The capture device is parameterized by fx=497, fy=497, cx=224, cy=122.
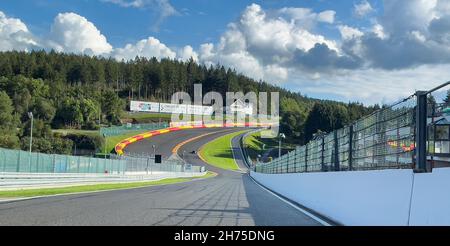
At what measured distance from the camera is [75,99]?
134 meters

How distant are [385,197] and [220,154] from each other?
10119 cm

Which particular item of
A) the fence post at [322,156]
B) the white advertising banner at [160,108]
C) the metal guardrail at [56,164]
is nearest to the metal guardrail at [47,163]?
the metal guardrail at [56,164]

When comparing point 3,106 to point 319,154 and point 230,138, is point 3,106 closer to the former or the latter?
point 230,138

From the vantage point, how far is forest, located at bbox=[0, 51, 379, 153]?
105 m

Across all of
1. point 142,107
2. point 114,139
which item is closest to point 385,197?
point 114,139

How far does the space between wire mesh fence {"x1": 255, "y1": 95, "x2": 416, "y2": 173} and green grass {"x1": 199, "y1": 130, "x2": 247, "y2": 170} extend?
8081 cm

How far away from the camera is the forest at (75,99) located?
343 feet

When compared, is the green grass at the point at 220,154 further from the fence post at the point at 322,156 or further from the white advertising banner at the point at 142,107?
the fence post at the point at 322,156

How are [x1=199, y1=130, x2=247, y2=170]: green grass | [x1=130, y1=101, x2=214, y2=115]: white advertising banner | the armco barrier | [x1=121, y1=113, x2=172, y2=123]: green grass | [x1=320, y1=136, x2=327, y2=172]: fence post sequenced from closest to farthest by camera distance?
[x1=320, y1=136, x2=327, y2=172]: fence post → the armco barrier → [x1=199, y1=130, x2=247, y2=170]: green grass → [x1=121, y1=113, x2=172, y2=123]: green grass → [x1=130, y1=101, x2=214, y2=115]: white advertising banner

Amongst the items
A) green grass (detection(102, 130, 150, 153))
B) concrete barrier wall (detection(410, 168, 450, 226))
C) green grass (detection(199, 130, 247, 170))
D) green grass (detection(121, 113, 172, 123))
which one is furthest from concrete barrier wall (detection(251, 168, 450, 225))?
green grass (detection(121, 113, 172, 123))

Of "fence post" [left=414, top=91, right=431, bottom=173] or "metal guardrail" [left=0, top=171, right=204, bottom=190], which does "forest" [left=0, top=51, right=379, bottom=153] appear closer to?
"metal guardrail" [left=0, top=171, right=204, bottom=190]

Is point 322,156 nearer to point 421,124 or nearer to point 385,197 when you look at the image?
point 385,197

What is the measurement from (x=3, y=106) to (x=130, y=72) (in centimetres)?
9186
